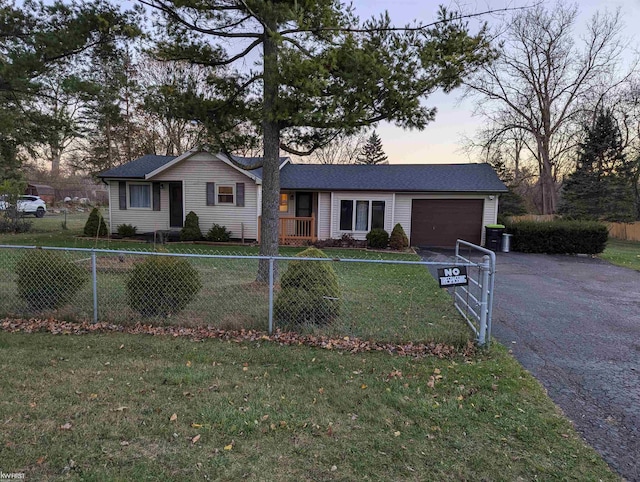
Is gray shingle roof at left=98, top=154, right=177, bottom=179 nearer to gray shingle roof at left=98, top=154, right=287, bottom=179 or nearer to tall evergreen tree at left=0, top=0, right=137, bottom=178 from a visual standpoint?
gray shingle roof at left=98, top=154, right=287, bottom=179

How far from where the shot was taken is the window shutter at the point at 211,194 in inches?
597

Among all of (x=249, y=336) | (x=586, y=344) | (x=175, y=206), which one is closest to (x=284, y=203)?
(x=175, y=206)

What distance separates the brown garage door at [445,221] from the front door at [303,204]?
444 centimetres

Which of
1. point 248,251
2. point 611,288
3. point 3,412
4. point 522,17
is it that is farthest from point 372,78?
point 522,17

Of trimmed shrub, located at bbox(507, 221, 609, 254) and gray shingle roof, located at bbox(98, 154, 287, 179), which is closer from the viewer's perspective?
trimmed shrub, located at bbox(507, 221, 609, 254)

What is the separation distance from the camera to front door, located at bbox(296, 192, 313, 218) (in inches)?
650

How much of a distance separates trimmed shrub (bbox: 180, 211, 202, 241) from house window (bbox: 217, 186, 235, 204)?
4.01 feet

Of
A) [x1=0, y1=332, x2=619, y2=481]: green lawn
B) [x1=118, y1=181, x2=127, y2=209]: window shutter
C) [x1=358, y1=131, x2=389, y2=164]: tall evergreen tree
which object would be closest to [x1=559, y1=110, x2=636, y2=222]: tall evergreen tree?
[x1=358, y1=131, x2=389, y2=164]: tall evergreen tree

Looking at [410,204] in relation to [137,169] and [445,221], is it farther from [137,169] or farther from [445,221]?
[137,169]

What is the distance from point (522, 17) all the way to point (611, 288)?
22.1 meters

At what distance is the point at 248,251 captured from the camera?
1295cm

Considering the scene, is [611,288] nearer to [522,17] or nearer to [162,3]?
[162,3]

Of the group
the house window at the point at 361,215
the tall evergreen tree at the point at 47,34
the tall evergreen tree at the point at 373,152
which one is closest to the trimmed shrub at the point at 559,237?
the house window at the point at 361,215

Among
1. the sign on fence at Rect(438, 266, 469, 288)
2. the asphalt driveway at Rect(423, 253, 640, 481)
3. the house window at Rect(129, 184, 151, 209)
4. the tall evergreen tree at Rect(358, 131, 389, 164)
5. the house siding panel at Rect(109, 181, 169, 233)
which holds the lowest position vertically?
the asphalt driveway at Rect(423, 253, 640, 481)
